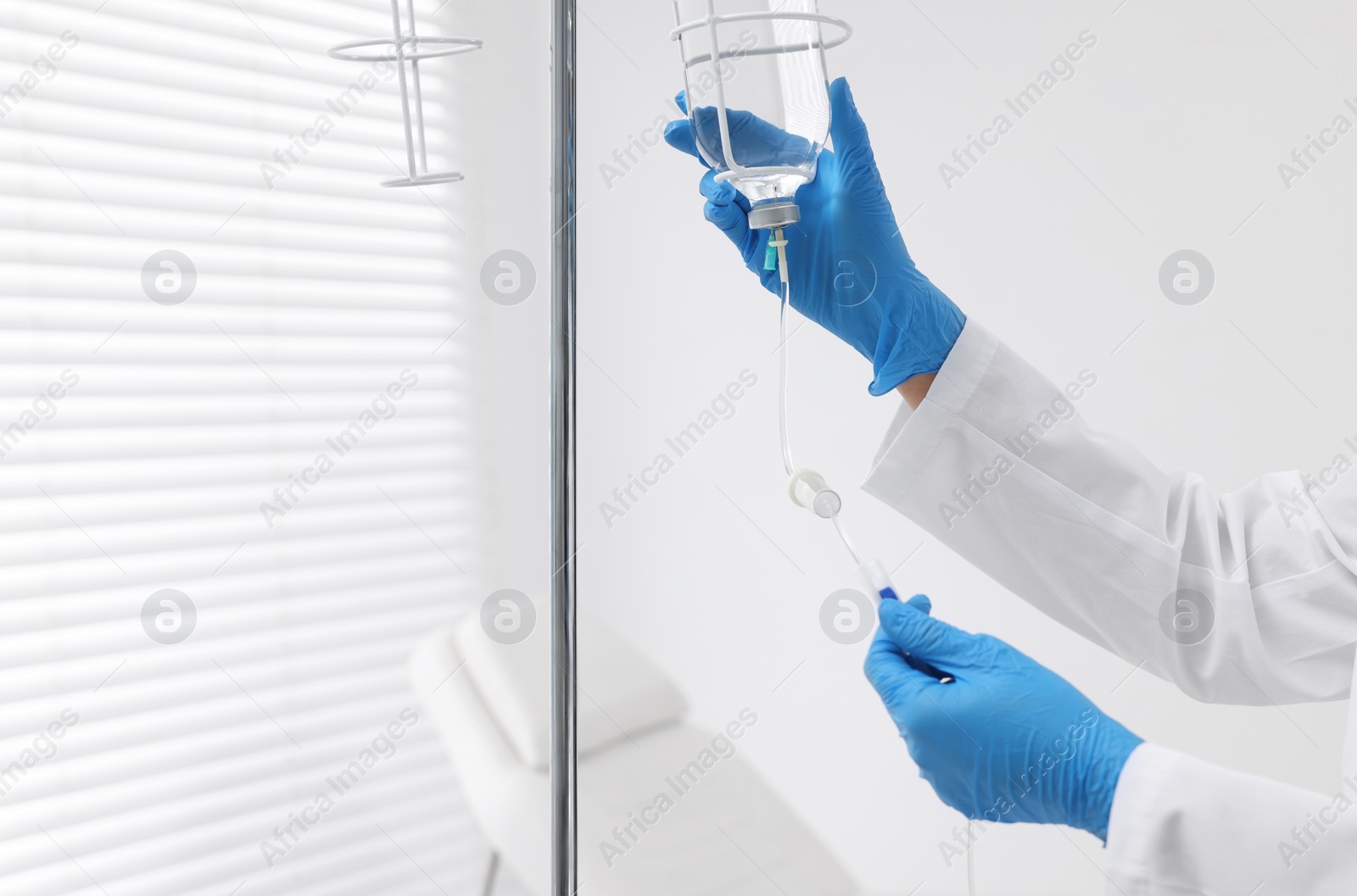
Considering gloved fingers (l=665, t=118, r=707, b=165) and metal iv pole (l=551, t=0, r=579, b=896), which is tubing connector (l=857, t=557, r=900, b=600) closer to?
metal iv pole (l=551, t=0, r=579, b=896)

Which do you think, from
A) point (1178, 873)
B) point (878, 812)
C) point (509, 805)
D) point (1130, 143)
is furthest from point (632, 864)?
point (1130, 143)

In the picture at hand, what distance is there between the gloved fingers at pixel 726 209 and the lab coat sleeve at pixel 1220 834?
55 cm

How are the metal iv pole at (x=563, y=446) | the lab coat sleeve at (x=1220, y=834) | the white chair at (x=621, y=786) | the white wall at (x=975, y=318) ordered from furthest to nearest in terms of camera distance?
the white wall at (x=975, y=318) → the white chair at (x=621, y=786) → the metal iv pole at (x=563, y=446) → the lab coat sleeve at (x=1220, y=834)

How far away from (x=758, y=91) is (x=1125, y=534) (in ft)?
1.78

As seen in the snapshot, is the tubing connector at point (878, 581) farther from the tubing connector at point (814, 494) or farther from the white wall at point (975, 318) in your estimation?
the white wall at point (975, 318)

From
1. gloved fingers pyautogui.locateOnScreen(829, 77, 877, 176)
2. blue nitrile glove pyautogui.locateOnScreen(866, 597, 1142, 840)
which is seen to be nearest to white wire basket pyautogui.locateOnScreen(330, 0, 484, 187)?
gloved fingers pyautogui.locateOnScreen(829, 77, 877, 176)

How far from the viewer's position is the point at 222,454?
0.75 meters

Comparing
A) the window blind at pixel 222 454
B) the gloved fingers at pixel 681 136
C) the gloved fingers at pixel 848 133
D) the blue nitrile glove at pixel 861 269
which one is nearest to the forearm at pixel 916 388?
the blue nitrile glove at pixel 861 269

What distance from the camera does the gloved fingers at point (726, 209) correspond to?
0.84 m

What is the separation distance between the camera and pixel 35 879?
0.68 meters

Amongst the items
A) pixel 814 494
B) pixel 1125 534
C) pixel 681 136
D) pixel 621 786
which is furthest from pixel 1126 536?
pixel 621 786

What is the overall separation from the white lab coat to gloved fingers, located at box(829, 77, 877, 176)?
198mm

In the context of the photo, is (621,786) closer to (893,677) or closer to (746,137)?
(893,677)

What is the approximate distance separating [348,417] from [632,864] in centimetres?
85
